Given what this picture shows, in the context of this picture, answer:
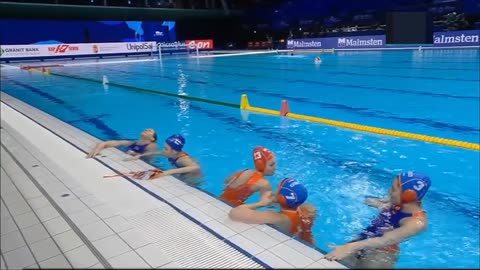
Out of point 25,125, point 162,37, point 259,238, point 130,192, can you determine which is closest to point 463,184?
point 259,238

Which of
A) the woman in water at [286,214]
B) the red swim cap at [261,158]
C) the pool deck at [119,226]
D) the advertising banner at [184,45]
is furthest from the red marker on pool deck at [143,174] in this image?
the advertising banner at [184,45]

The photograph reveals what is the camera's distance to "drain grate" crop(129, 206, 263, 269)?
80.3 inches

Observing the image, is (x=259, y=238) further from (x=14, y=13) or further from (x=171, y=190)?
(x=14, y=13)

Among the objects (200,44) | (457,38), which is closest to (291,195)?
(457,38)

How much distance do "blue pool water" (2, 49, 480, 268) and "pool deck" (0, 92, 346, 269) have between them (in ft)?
3.04

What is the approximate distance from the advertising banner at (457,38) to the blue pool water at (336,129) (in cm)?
665

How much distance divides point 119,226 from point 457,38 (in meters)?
19.7

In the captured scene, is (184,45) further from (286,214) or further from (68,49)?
(286,214)

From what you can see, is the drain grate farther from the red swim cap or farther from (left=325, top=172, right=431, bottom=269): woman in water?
the red swim cap

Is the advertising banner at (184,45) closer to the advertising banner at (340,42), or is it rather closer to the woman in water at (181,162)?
the advertising banner at (340,42)

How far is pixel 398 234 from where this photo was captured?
244 cm

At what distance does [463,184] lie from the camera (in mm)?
3801

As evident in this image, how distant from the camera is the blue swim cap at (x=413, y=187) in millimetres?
2445

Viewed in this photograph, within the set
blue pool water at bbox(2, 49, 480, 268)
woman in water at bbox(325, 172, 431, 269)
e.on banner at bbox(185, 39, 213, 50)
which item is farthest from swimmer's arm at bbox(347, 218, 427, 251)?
e.on banner at bbox(185, 39, 213, 50)
